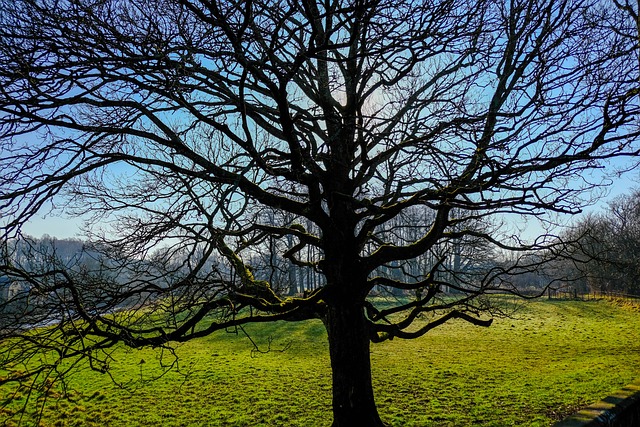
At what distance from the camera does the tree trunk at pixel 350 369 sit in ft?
19.3

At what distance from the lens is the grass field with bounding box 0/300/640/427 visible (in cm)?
942

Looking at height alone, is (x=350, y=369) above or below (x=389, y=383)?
above

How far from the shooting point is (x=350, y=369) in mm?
5922

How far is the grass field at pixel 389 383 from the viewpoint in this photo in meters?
9.42

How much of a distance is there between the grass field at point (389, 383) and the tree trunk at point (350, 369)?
9.09 feet

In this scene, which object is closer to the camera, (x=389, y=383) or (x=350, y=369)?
(x=350, y=369)

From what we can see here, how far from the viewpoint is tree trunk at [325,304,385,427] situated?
5.89 m

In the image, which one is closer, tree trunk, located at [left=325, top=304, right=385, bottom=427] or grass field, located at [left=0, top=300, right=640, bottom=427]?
tree trunk, located at [left=325, top=304, right=385, bottom=427]

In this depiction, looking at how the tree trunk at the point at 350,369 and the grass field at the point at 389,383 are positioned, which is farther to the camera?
the grass field at the point at 389,383

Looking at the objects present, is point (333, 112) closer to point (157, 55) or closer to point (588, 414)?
point (157, 55)

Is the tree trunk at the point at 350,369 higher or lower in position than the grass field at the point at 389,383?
higher

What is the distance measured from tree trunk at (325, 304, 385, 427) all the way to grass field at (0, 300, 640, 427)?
2.77 meters

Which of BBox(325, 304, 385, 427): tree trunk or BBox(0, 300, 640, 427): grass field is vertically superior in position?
BBox(325, 304, 385, 427): tree trunk

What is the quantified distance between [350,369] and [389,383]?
726cm
